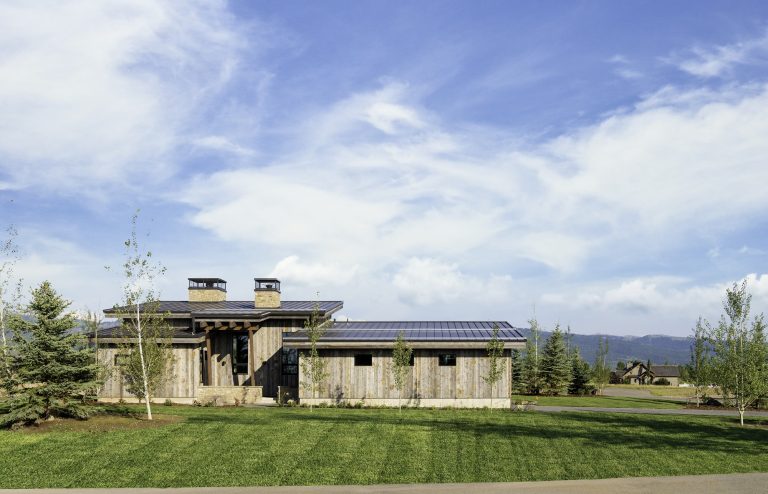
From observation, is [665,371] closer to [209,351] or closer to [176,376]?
[209,351]

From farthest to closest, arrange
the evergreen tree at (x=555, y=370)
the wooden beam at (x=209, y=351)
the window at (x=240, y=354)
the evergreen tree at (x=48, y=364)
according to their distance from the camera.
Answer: the evergreen tree at (x=555, y=370)
the window at (x=240, y=354)
the wooden beam at (x=209, y=351)
the evergreen tree at (x=48, y=364)

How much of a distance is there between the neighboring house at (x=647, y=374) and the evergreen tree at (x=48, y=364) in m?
103

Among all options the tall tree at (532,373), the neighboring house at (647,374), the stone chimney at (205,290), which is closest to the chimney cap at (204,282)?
the stone chimney at (205,290)

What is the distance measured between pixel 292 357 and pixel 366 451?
1705 cm

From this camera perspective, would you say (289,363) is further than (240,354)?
No

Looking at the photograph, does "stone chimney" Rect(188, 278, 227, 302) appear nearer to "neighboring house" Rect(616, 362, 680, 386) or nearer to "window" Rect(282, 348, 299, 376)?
"window" Rect(282, 348, 299, 376)

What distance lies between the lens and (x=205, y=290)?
39375 mm

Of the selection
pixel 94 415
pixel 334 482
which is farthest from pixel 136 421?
pixel 334 482

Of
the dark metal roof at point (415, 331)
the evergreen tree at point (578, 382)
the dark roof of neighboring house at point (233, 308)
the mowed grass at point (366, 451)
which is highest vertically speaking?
the dark roof of neighboring house at point (233, 308)

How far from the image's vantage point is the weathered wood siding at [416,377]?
3047cm

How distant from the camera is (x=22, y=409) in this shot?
21.4 meters

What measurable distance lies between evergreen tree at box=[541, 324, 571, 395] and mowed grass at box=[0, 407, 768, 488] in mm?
20571

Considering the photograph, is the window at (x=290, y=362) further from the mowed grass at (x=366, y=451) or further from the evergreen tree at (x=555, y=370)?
the evergreen tree at (x=555, y=370)

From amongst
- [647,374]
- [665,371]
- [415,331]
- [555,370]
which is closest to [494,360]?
[415,331]
